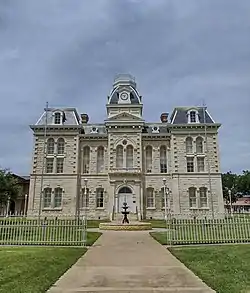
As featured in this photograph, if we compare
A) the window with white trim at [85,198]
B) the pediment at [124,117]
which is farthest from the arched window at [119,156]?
the window with white trim at [85,198]

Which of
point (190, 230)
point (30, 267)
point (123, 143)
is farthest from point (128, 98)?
point (30, 267)

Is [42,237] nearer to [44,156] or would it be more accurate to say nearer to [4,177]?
[4,177]

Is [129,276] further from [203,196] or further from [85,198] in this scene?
[203,196]

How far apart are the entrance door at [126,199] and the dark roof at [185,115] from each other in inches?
468

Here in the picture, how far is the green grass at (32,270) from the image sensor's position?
20.9ft

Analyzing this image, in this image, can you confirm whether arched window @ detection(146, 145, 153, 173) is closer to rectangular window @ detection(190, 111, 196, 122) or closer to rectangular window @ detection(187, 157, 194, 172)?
rectangular window @ detection(187, 157, 194, 172)

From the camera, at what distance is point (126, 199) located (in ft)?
133

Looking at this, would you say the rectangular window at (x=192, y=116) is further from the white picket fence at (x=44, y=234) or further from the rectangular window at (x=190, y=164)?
the white picket fence at (x=44, y=234)

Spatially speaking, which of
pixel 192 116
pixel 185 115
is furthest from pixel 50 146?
pixel 192 116

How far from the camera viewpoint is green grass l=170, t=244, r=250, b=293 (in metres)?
6.52

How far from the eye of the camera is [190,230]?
51.9 feet

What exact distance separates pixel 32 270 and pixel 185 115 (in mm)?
38532

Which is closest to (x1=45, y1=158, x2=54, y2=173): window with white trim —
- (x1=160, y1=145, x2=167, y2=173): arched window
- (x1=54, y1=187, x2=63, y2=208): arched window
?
(x1=54, y1=187, x2=63, y2=208): arched window

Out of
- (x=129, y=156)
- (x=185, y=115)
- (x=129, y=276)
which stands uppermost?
(x=185, y=115)
